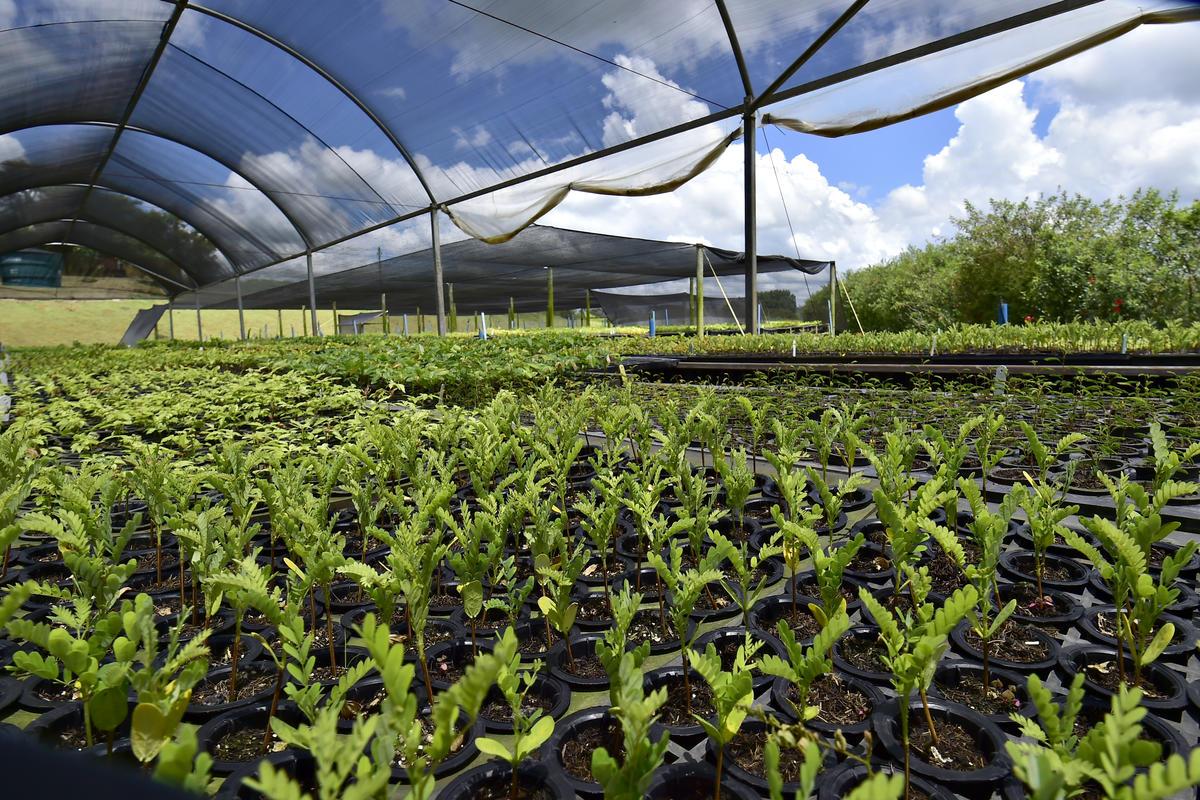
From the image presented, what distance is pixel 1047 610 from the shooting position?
1.81 m

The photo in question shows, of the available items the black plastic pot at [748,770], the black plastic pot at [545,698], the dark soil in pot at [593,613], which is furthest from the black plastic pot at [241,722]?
the black plastic pot at [748,770]

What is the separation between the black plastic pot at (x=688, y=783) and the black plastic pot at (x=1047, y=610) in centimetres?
107

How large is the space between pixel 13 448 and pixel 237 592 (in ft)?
6.95

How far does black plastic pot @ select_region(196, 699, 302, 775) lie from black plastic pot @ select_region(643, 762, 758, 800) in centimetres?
79

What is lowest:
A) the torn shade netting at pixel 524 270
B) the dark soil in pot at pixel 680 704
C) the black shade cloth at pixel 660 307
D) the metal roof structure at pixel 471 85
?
the dark soil in pot at pixel 680 704

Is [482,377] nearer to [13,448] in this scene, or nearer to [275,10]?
[13,448]

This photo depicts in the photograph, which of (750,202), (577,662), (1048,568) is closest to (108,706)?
(577,662)

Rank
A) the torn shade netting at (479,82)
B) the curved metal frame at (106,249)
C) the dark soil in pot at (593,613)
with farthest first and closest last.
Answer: the curved metal frame at (106,249) → the torn shade netting at (479,82) → the dark soil in pot at (593,613)

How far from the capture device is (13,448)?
2.69 metres

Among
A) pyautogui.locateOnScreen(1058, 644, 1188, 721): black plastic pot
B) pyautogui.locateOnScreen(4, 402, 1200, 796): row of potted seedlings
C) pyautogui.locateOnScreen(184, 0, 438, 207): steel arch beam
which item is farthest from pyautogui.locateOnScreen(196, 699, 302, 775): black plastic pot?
pyautogui.locateOnScreen(184, 0, 438, 207): steel arch beam

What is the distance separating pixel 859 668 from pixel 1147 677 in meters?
0.65

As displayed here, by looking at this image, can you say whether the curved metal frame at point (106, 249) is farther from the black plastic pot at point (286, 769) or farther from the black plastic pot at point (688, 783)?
the black plastic pot at point (688, 783)

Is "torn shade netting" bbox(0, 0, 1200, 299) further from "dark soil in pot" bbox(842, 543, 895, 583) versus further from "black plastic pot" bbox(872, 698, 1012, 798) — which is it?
"black plastic pot" bbox(872, 698, 1012, 798)

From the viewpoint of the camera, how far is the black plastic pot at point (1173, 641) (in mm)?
1559
